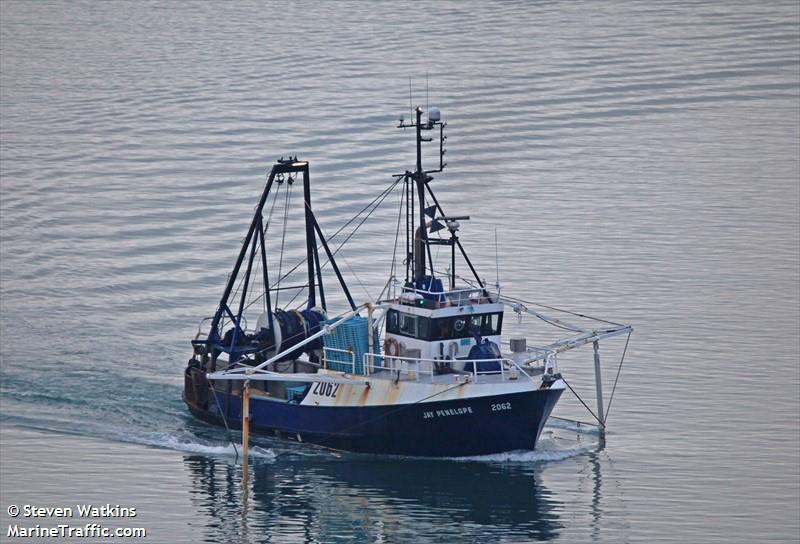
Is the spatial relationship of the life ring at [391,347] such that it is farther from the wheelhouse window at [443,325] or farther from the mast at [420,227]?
the mast at [420,227]

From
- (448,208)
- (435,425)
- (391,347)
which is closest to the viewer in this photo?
(435,425)

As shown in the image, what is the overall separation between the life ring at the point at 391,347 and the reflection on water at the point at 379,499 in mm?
3931

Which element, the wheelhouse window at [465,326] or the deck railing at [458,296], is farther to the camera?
the deck railing at [458,296]

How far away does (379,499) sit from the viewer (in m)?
56.8

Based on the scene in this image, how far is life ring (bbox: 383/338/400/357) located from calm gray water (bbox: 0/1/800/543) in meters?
4.30

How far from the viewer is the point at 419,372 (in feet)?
198

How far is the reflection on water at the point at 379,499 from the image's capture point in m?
54.0

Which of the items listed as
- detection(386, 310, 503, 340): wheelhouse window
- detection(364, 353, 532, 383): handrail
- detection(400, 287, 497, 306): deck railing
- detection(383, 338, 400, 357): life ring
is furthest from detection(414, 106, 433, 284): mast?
detection(364, 353, 532, 383): handrail

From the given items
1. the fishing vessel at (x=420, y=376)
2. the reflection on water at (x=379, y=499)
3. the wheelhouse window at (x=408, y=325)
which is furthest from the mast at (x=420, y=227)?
the reflection on water at (x=379, y=499)

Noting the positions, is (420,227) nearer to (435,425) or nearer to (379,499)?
(435,425)

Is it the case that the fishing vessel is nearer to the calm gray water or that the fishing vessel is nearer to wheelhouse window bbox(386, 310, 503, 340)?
wheelhouse window bbox(386, 310, 503, 340)

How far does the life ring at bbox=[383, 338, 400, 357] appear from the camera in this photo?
202 feet

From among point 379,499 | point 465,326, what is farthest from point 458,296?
point 379,499

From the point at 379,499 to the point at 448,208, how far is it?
35.9 metres
